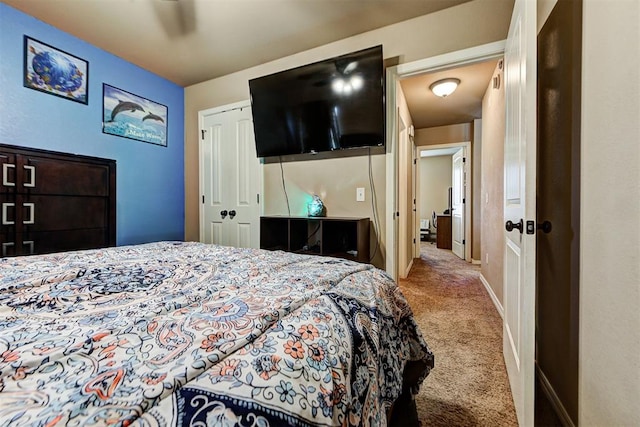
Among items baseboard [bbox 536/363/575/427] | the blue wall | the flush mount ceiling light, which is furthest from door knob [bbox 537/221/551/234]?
the blue wall

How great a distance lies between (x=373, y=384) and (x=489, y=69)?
3.46 metres

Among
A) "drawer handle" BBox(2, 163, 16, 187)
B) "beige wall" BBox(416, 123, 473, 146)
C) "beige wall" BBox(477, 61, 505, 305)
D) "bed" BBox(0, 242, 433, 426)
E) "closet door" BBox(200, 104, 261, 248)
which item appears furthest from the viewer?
"beige wall" BBox(416, 123, 473, 146)

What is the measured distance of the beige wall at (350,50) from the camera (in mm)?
2096

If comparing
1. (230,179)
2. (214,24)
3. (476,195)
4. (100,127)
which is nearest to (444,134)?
(476,195)

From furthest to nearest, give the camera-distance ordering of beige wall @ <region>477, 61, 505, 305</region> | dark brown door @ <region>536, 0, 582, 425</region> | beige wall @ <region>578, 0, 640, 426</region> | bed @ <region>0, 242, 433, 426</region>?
beige wall @ <region>477, 61, 505, 305</region>, dark brown door @ <region>536, 0, 582, 425</region>, beige wall @ <region>578, 0, 640, 426</region>, bed @ <region>0, 242, 433, 426</region>

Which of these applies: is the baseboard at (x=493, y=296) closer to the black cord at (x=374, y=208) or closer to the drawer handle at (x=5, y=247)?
the black cord at (x=374, y=208)

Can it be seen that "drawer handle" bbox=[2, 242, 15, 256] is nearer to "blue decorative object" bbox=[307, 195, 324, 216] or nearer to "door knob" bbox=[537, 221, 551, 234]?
"blue decorative object" bbox=[307, 195, 324, 216]

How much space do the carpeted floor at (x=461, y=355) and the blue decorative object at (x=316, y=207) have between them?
1274mm

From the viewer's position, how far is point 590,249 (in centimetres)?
103

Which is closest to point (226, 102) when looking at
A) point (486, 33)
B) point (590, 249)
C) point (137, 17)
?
point (137, 17)

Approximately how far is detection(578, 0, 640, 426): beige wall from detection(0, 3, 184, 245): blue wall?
354 centimetres

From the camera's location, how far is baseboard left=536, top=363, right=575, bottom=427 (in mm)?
1212

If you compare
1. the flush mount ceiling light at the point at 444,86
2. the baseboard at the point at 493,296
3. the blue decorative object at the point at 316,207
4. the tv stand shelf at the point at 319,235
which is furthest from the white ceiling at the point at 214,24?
the baseboard at the point at 493,296

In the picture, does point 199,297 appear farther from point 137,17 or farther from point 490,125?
point 490,125
